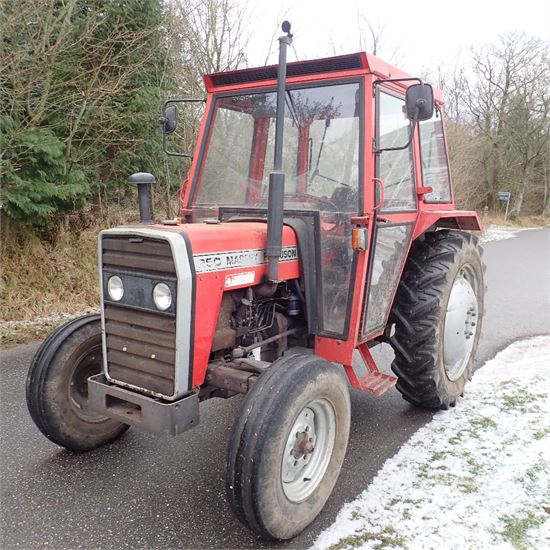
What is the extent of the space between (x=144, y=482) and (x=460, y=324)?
2.43 metres

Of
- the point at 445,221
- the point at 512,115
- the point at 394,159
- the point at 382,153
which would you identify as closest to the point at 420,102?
the point at 382,153

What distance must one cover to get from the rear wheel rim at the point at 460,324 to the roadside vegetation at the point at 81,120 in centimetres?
409

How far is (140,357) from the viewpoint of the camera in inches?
94.9

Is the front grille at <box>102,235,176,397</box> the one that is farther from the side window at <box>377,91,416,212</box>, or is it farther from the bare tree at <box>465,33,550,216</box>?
the bare tree at <box>465,33,550,216</box>

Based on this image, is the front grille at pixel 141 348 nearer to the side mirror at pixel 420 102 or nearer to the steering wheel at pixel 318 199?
the steering wheel at pixel 318 199

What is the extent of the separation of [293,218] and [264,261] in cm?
36

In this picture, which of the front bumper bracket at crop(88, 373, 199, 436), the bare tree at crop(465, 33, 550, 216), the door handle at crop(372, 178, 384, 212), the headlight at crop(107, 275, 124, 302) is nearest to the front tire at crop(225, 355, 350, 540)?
the front bumper bracket at crop(88, 373, 199, 436)

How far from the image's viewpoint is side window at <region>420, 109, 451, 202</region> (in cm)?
350

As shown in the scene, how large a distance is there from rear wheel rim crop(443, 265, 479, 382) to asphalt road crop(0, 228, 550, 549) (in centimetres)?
46

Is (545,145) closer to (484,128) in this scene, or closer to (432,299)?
(484,128)

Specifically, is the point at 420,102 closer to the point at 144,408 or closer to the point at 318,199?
the point at 318,199

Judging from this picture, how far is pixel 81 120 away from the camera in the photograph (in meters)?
6.60

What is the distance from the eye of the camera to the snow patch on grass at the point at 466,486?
2270 millimetres

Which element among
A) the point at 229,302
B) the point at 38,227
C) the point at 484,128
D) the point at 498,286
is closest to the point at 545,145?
the point at 484,128
